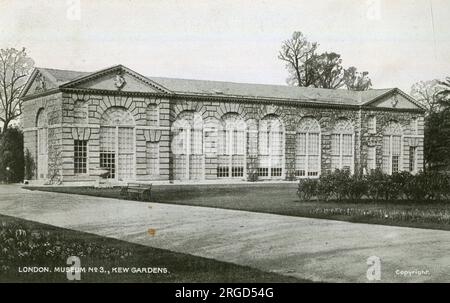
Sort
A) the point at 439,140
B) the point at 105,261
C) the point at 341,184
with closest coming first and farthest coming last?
the point at 105,261
the point at 341,184
the point at 439,140

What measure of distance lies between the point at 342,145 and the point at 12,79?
18892mm

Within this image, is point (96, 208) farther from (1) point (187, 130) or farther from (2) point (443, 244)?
(1) point (187, 130)

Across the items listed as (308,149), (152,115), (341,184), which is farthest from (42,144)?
(341,184)

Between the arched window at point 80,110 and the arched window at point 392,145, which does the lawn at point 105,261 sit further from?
the arched window at point 392,145

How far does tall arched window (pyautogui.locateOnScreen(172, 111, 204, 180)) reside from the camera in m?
30.7

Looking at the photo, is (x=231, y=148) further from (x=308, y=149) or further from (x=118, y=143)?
(x=308, y=149)

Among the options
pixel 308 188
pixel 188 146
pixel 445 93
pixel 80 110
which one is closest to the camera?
pixel 445 93

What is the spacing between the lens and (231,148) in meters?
30.7

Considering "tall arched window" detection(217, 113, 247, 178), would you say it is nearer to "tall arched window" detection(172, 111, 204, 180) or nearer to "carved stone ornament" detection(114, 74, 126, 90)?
"tall arched window" detection(172, 111, 204, 180)

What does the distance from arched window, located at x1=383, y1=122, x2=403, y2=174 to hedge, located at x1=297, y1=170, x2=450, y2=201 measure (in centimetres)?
1545

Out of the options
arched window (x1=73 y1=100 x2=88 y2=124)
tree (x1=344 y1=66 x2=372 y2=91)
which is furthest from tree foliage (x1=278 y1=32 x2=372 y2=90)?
arched window (x1=73 y1=100 x2=88 y2=124)
